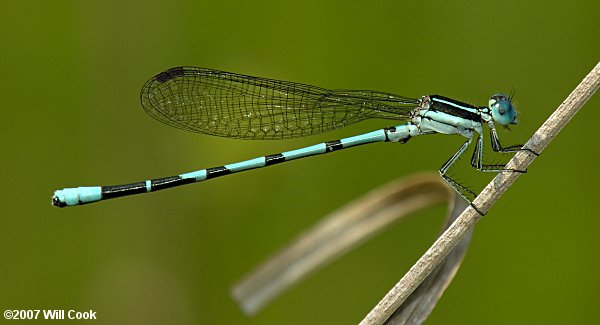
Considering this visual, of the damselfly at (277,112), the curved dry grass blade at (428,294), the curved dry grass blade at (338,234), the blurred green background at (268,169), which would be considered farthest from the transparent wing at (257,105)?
the curved dry grass blade at (428,294)

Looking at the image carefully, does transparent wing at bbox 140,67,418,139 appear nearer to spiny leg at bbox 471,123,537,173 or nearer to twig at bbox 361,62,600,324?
spiny leg at bbox 471,123,537,173

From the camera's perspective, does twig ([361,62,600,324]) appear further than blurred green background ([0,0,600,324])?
No

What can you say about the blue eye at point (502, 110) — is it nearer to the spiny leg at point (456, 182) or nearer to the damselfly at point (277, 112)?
the damselfly at point (277, 112)

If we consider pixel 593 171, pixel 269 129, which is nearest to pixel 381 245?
pixel 269 129

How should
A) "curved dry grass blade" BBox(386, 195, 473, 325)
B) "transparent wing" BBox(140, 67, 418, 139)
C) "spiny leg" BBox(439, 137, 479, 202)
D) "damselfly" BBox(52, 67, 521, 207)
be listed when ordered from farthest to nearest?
"transparent wing" BBox(140, 67, 418, 139)
"damselfly" BBox(52, 67, 521, 207)
"spiny leg" BBox(439, 137, 479, 202)
"curved dry grass blade" BBox(386, 195, 473, 325)

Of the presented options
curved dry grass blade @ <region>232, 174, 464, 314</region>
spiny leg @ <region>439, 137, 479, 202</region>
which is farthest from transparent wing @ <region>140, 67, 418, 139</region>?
curved dry grass blade @ <region>232, 174, 464, 314</region>

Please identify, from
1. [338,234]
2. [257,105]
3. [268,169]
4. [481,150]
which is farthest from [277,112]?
[338,234]
